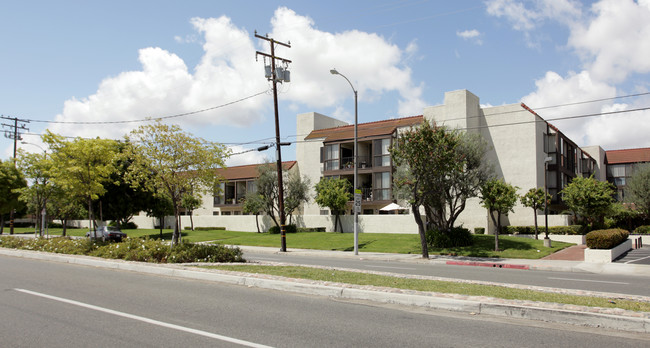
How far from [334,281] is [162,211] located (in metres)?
33.7

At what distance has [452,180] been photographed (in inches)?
1040

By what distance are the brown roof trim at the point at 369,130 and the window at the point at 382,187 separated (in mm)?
3634

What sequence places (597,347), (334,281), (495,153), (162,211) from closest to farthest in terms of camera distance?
1. (597,347)
2. (334,281)
3. (495,153)
4. (162,211)

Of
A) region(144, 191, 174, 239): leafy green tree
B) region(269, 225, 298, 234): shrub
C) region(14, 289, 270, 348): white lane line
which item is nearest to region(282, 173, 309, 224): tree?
region(269, 225, 298, 234): shrub

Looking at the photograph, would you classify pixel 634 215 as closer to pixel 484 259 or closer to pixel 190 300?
pixel 484 259

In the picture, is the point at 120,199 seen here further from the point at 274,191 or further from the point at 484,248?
the point at 484,248

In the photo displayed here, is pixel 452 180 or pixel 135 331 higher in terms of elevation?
pixel 452 180

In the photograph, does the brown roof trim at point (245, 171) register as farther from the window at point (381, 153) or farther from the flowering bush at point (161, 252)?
the flowering bush at point (161, 252)

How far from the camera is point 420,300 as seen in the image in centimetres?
873

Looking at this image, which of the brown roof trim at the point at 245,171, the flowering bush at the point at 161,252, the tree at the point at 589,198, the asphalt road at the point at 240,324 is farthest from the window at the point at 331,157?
the asphalt road at the point at 240,324

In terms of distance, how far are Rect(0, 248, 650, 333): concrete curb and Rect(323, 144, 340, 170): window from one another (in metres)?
28.8

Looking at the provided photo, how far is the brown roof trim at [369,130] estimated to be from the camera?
131 feet

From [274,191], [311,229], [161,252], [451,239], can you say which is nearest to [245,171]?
[274,191]

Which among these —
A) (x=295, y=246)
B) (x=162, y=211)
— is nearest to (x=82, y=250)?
(x=295, y=246)
